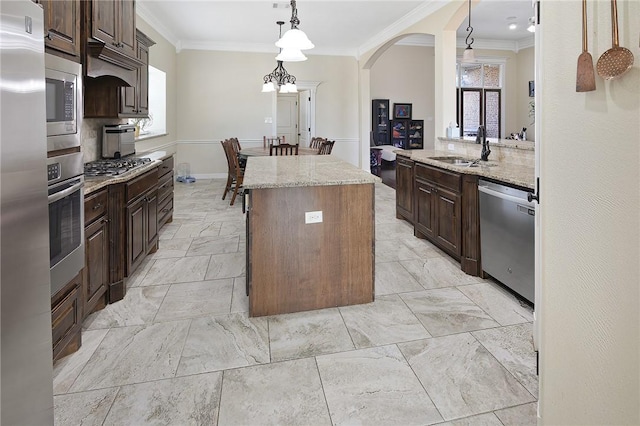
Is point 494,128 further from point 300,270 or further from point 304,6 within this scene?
point 300,270

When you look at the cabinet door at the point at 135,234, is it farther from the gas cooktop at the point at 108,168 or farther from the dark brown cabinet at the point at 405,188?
the dark brown cabinet at the point at 405,188

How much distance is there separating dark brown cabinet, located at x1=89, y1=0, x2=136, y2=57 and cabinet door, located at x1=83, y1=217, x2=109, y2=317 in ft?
4.33

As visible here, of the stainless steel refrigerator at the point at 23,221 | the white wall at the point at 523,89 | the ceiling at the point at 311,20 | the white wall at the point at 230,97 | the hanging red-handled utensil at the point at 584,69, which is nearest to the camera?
the stainless steel refrigerator at the point at 23,221

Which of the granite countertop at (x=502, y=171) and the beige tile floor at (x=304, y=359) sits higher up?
the granite countertop at (x=502, y=171)

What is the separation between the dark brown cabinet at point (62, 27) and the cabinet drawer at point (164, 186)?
174cm

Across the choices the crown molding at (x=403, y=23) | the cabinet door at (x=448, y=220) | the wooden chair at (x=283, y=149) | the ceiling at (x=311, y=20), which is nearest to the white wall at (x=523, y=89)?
the ceiling at (x=311, y=20)

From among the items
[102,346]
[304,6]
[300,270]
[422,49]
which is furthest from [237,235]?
[422,49]

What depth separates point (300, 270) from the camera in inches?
100

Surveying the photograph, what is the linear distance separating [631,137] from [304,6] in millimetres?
5655

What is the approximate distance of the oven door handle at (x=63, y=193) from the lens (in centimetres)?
164

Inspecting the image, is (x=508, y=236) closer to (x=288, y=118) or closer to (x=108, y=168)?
(x=108, y=168)

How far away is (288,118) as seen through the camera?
10305 millimetres

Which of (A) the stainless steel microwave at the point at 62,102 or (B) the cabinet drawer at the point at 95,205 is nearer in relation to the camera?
(A) the stainless steel microwave at the point at 62,102

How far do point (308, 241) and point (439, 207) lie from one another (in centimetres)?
161
